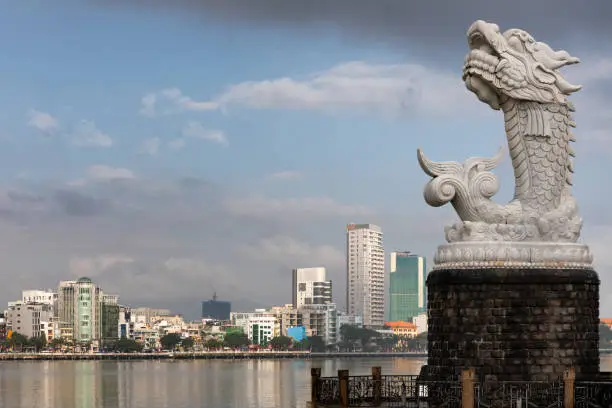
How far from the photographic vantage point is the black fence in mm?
29359

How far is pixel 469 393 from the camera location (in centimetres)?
2864

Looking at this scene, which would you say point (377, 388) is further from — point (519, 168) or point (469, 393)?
point (519, 168)

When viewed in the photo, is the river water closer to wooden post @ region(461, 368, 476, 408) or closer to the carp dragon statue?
the carp dragon statue

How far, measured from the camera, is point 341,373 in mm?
32062

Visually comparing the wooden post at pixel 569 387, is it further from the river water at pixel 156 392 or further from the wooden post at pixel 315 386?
the river water at pixel 156 392

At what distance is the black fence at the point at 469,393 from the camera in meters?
29.4

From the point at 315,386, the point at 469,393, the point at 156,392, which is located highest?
the point at 469,393

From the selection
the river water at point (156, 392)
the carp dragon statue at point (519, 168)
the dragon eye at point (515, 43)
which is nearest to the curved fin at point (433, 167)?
the carp dragon statue at point (519, 168)

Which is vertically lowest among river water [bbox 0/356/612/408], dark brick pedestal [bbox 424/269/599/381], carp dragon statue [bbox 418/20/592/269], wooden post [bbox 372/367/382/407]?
river water [bbox 0/356/612/408]

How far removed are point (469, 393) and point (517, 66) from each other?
333 inches

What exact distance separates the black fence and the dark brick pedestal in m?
0.43

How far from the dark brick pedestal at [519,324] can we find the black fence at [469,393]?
0.43m

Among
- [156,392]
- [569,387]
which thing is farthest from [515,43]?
[156,392]

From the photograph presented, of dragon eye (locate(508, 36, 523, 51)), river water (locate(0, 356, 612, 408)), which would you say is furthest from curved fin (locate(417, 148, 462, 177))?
river water (locate(0, 356, 612, 408))
